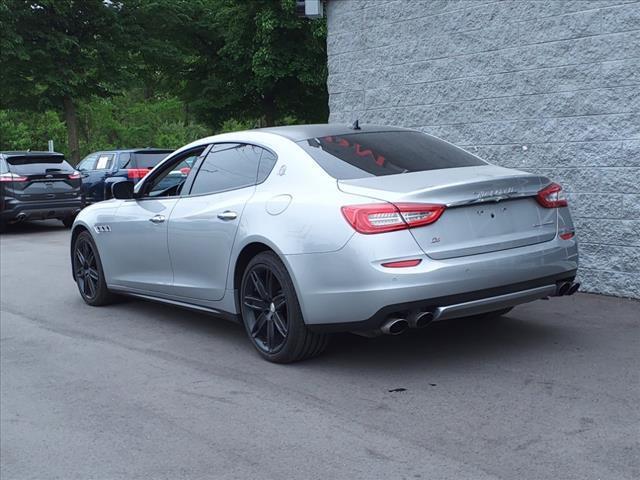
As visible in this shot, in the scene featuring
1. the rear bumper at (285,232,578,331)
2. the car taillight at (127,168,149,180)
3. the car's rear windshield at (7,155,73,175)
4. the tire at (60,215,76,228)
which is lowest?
the tire at (60,215,76,228)

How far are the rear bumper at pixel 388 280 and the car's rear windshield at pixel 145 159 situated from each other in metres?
13.8

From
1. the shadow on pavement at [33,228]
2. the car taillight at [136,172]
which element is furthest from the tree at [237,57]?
the shadow on pavement at [33,228]

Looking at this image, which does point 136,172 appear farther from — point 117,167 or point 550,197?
point 550,197

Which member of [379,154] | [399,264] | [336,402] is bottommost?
[336,402]

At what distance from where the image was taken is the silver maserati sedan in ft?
15.8

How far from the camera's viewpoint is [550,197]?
5414 millimetres

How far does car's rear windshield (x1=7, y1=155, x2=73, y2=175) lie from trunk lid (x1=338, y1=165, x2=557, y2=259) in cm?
1282

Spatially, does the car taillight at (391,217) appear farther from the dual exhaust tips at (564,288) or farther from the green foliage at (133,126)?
the green foliage at (133,126)

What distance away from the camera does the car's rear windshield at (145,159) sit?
18250mm

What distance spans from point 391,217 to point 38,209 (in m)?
13.0

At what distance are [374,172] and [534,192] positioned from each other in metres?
1.05

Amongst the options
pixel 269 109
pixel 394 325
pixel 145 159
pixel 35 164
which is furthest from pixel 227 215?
pixel 269 109

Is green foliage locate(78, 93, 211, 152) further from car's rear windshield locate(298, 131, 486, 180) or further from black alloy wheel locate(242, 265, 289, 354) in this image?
black alloy wheel locate(242, 265, 289, 354)

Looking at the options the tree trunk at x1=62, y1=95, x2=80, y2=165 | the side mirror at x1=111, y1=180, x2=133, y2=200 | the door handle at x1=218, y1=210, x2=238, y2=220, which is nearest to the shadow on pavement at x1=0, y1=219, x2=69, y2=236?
the tree trunk at x1=62, y1=95, x2=80, y2=165
